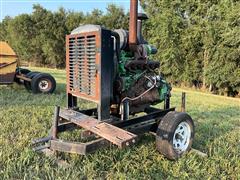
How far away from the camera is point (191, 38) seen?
59.7 ft

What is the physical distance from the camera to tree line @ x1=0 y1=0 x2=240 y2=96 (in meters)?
16.0

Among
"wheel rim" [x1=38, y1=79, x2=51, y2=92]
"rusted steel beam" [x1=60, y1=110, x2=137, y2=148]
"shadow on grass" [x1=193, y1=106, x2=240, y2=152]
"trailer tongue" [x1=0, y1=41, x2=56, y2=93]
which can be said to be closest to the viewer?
"rusted steel beam" [x1=60, y1=110, x2=137, y2=148]

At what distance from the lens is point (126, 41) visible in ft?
11.4

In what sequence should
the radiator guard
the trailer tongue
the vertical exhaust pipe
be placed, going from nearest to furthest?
the radiator guard → the vertical exhaust pipe → the trailer tongue

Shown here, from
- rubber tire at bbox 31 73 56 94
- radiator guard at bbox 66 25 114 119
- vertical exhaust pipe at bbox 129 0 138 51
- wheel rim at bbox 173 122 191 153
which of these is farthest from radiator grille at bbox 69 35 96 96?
rubber tire at bbox 31 73 56 94

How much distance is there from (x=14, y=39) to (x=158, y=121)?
90.5 ft

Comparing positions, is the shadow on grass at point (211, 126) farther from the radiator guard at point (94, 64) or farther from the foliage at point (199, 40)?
the foliage at point (199, 40)

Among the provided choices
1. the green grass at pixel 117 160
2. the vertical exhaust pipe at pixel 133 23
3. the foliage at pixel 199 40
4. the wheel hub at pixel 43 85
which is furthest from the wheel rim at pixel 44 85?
the foliage at pixel 199 40

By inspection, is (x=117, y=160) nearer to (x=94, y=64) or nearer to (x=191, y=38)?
(x=94, y=64)

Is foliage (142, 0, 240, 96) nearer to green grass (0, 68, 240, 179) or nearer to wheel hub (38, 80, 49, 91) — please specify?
wheel hub (38, 80, 49, 91)

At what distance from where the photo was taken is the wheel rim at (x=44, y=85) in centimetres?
741

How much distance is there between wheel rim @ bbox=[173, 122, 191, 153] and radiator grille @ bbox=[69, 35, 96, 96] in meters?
1.15

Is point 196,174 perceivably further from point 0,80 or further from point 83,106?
point 0,80

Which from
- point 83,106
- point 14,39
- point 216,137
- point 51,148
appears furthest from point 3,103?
point 14,39
